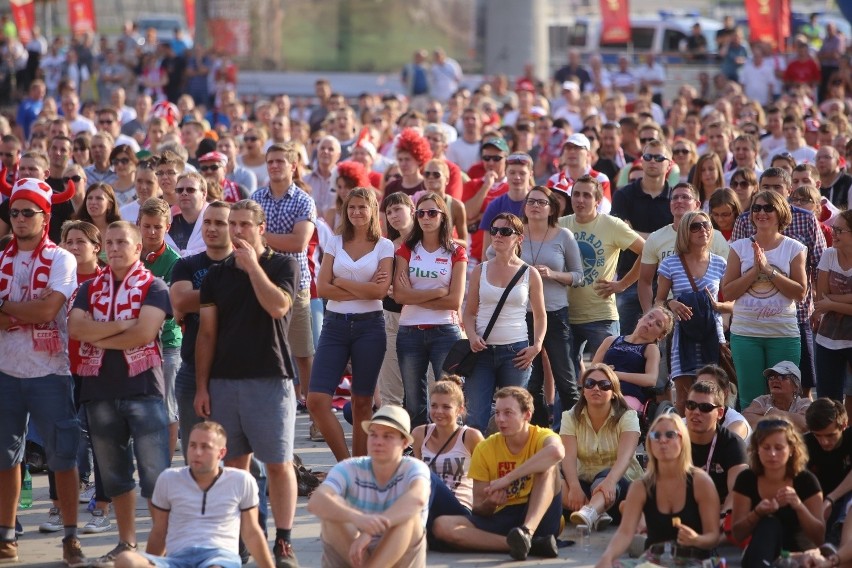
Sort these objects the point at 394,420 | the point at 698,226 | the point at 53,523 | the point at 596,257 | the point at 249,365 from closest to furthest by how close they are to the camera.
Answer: the point at 394,420 < the point at 249,365 < the point at 53,523 < the point at 698,226 < the point at 596,257

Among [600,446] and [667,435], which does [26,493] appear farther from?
[667,435]

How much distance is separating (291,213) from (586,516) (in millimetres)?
3277

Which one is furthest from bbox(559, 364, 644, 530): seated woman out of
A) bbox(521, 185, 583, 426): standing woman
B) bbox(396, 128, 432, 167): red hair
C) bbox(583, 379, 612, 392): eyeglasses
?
bbox(396, 128, 432, 167): red hair

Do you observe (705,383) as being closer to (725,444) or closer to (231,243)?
(725,444)

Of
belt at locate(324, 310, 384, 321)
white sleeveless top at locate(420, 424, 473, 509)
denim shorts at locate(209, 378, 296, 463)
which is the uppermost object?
belt at locate(324, 310, 384, 321)

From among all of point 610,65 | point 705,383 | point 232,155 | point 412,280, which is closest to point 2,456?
point 412,280

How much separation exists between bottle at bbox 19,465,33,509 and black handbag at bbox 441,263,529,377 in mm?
2506

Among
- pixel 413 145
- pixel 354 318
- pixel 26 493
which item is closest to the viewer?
pixel 26 493

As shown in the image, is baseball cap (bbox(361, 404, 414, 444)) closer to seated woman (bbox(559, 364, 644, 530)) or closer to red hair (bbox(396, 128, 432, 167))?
seated woman (bbox(559, 364, 644, 530))

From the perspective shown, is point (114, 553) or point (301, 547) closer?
point (114, 553)

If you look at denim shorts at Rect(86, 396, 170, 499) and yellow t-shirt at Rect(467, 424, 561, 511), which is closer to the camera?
denim shorts at Rect(86, 396, 170, 499)

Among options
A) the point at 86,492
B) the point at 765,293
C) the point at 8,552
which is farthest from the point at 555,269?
the point at 8,552

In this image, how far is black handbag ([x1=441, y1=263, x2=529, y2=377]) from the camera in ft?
28.8

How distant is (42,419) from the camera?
745 cm
